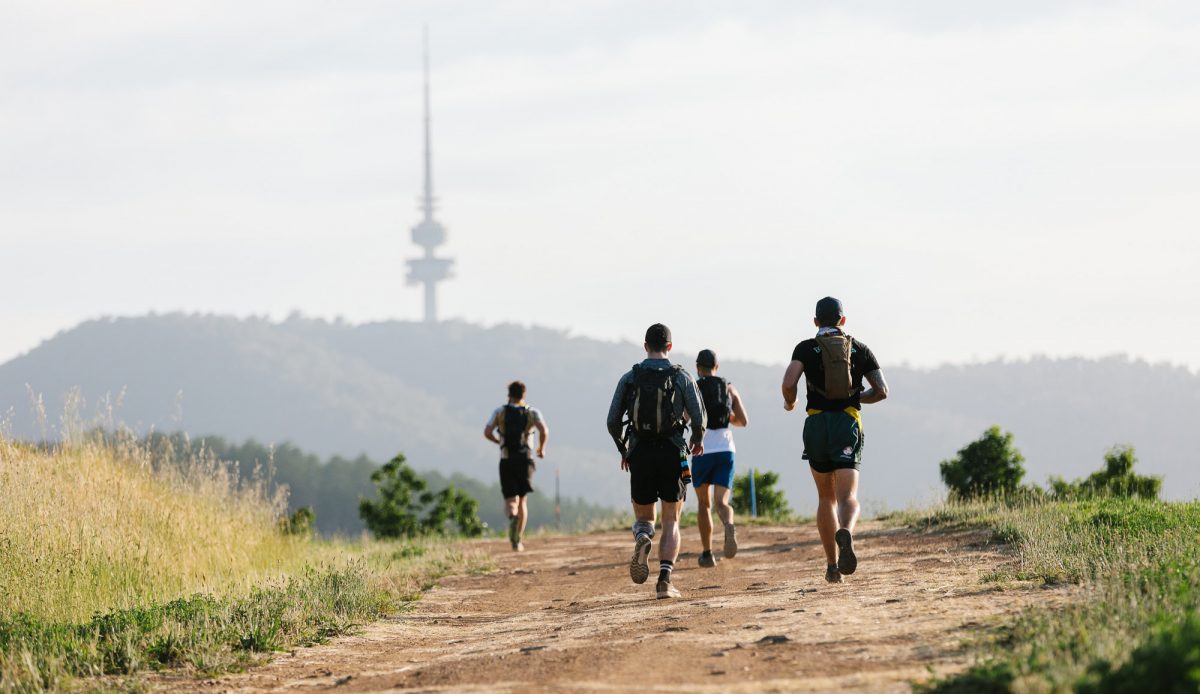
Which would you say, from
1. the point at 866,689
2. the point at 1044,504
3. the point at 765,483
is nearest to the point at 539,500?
the point at 765,483

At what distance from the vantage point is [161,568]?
12266 mm

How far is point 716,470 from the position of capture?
13.2m

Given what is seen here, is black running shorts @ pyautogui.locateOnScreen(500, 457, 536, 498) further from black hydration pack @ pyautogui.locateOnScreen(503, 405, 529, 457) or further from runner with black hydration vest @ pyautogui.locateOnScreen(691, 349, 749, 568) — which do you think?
runner with black hydration vest @ pyautogui.locateOnScreen(691, 349, 749, 568)

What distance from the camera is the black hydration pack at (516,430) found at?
664 inches

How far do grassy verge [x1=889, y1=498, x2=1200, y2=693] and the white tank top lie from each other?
2.72m

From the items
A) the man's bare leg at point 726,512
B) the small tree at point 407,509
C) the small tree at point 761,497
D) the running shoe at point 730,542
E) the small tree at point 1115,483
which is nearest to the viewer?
the man's bare leg at point 726,512

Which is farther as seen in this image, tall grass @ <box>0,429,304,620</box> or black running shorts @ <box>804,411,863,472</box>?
tall grass @ <box>0,429,304,620</box>

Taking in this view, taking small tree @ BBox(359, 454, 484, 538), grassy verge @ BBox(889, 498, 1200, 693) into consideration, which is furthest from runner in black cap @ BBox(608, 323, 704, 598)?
small tree @ BBox(359, 454, 484, 538)

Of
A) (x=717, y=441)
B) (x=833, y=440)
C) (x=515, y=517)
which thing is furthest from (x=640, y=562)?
(x=515, y=517)

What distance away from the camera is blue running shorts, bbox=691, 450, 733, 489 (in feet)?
43.1

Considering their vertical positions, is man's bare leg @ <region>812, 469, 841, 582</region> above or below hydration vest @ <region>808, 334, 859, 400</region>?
below

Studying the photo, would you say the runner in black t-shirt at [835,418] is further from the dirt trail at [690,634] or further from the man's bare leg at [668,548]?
the man's bare leg at [668,548]

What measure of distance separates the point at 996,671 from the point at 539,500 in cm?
12924

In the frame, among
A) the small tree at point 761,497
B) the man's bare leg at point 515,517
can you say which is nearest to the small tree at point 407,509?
the small tree at point 761,497
